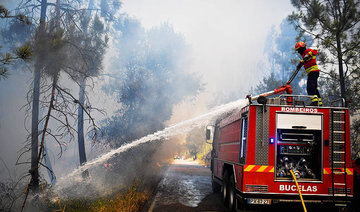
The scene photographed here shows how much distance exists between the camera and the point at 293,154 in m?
5.86

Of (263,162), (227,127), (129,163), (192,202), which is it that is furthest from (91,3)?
(263,162)

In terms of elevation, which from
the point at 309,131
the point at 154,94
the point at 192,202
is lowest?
the point at 192,202

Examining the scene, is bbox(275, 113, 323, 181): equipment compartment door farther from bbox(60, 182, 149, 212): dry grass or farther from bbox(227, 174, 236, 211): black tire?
bbox(60, 182, 149, 212): dry grass

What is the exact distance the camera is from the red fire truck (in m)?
5.43

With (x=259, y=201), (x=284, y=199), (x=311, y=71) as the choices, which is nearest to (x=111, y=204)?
(x=259, y=201)

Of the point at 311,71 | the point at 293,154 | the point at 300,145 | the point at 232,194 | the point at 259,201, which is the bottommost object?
the point at 232,194

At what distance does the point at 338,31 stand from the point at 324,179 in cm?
708

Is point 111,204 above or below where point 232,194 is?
below

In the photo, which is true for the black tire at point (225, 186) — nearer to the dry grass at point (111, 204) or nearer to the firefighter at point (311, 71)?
the dry grass at point (111, 204)

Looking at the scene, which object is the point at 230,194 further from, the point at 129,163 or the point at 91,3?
the point at 91,3

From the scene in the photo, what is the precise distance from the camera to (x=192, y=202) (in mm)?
8492

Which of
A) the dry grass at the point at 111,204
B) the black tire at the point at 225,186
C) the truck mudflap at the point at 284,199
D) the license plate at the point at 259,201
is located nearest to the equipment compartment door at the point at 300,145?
the truck mudflap at the point at 284,199

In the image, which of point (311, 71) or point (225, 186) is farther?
point (225, 186)

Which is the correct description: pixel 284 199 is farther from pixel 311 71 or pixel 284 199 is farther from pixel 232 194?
pixel 311 71
